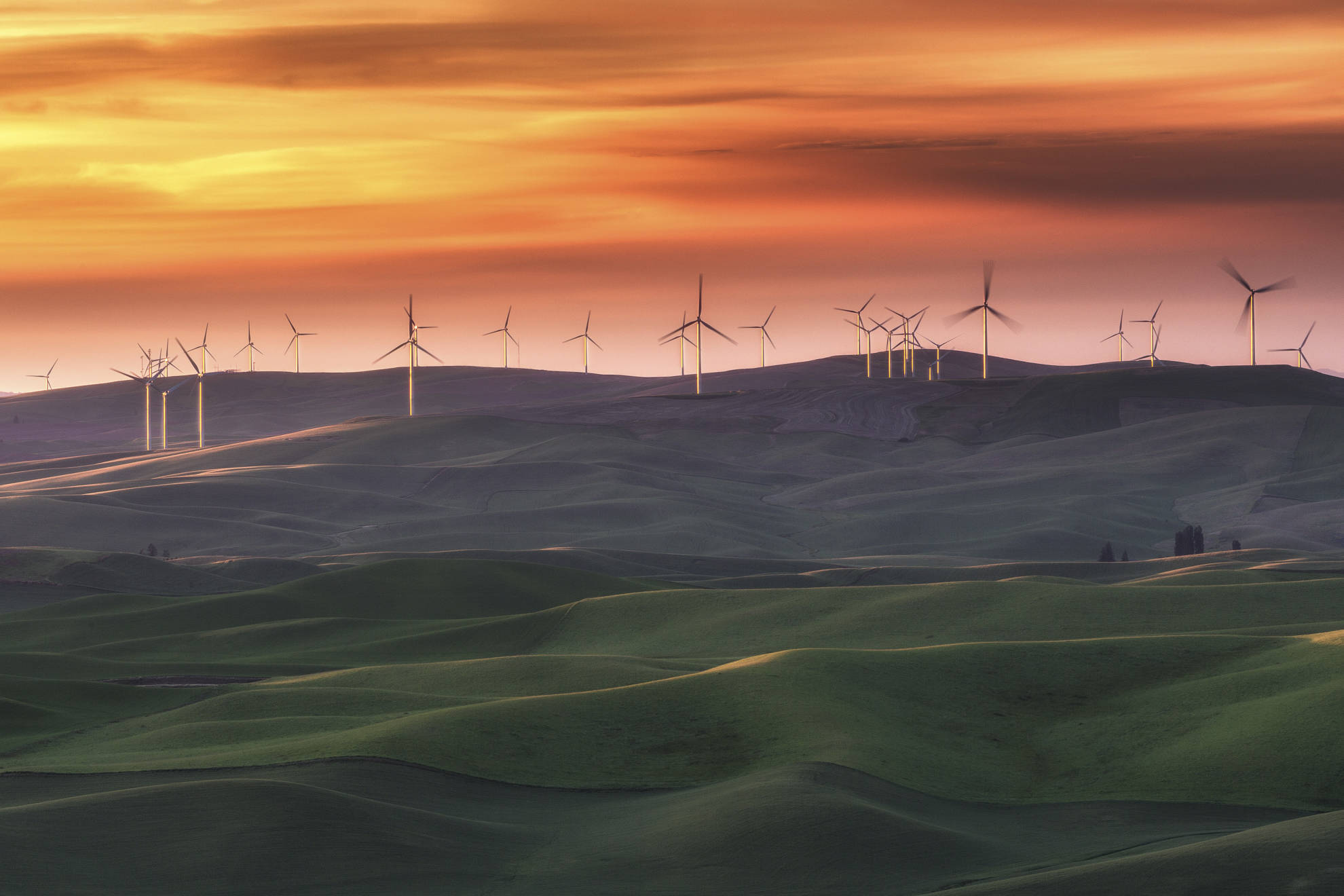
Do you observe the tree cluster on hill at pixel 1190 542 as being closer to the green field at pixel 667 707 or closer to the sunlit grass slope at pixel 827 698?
the green field at pixel 667 707

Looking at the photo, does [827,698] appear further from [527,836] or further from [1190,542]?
[1190,542]

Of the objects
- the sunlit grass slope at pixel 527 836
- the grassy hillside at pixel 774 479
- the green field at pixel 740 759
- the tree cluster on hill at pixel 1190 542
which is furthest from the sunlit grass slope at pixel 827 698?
the tree cluster on hill at pixel 1190 542

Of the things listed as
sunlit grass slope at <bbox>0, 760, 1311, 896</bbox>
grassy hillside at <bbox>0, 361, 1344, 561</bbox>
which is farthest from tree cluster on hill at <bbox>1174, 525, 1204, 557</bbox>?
sunlit grass slope at <bbox>0, 760, 1311, 896</bbox>

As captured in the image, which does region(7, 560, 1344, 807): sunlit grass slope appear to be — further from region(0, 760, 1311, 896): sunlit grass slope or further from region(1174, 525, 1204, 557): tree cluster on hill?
region(1174, 525, 1204, 557): tree cluster on hill

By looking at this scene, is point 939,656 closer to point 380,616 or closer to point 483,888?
point 483,888

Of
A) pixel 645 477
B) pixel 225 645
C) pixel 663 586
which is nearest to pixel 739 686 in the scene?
pixel 225 645

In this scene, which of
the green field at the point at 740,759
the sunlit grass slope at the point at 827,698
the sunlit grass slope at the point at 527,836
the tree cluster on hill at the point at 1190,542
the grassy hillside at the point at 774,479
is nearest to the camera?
the sunlit grass slope at the point at 527,836

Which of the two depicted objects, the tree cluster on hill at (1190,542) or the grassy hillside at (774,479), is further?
the grassy hillside at (774,479)

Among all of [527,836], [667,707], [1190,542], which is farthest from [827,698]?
[1190,542]
